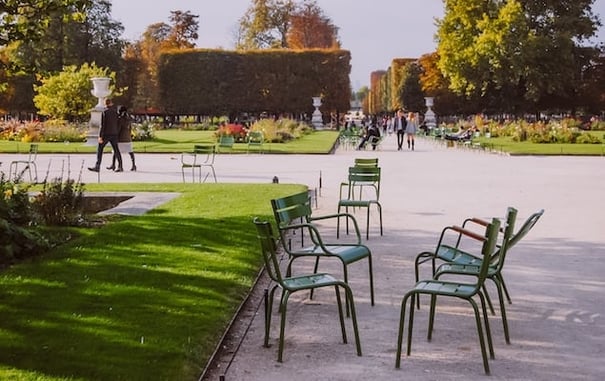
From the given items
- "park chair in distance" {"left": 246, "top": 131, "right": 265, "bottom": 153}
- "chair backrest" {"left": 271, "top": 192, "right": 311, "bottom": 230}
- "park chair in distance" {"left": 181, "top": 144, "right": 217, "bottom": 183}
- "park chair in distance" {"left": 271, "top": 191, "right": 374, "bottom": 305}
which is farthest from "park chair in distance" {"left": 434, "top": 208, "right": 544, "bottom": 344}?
"park chair in distance" {"left": 246, "top": 131, "right": 265, "bottom": 153}

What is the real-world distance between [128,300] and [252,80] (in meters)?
52.5

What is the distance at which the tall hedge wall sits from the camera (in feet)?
186

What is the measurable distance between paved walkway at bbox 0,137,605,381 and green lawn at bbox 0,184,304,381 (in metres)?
0.41

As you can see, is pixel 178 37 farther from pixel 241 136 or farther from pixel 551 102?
pixel 241 136

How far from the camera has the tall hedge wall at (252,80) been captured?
56.8m

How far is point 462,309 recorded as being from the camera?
570 cm

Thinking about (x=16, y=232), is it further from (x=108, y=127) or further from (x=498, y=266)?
(x=108, y=127)

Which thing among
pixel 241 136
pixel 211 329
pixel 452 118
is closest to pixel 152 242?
pixel 211 329

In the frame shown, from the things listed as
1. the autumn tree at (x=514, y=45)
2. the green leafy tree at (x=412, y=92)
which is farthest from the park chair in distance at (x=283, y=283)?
the green leafy tree at (x=412, y=92)

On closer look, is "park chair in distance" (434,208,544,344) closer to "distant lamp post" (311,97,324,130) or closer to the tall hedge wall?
"distant lamp post" (311,97,324,130)

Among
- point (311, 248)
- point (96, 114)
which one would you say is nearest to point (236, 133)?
point (96, 114)

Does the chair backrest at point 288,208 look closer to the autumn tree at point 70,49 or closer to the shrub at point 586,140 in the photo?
the shrub at point 586,140

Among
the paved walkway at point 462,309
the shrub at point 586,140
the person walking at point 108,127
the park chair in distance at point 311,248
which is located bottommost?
the shrub at point 586,140

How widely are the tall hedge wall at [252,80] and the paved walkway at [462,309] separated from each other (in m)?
43.3
